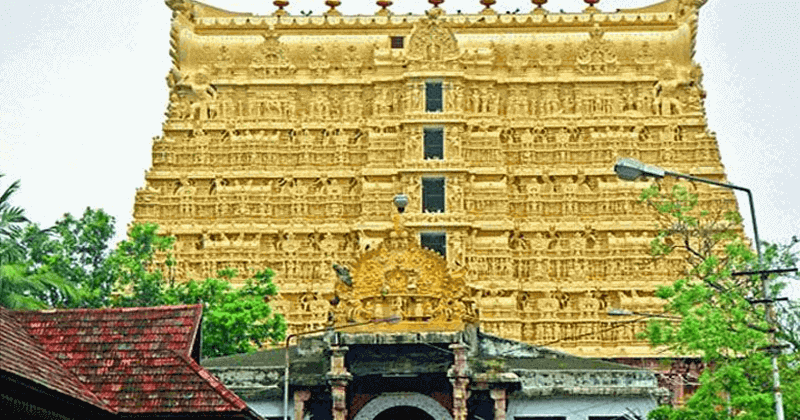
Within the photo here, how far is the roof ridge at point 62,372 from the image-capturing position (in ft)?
70.3

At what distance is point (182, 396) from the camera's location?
22234 mm

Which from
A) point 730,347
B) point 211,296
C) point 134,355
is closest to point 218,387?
point 134,355

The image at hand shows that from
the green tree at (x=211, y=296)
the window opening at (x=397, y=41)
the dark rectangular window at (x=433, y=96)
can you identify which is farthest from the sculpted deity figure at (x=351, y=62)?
the green tree at (x=211, y=296)

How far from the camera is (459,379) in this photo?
37219 millimetres

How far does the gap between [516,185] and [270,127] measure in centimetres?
1112

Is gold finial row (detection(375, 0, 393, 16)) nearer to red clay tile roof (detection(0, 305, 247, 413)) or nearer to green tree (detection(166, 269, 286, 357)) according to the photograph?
green tree (detection(166, 269, 286, 357))

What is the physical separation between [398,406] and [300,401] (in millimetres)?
2508

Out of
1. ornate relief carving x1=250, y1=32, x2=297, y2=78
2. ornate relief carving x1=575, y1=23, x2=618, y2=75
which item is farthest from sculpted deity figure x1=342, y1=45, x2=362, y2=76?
ornate relief carving x1=575, y1=23, x2=618, y2=75

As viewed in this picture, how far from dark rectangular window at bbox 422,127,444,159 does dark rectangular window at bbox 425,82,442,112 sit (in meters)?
1.17

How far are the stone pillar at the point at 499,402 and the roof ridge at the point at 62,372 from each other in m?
16.2

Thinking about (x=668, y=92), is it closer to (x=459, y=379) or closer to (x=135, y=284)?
(x=135, y=284)

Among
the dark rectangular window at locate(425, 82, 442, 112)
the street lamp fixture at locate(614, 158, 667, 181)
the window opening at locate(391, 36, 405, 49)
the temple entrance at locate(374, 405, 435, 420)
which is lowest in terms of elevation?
the temple entrance at locate(374, 405, 435, 420)

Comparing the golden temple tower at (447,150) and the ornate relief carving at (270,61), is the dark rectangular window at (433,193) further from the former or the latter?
the ornate relief carving at (270,61)

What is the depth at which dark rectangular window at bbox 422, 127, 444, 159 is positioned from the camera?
64.1 m
